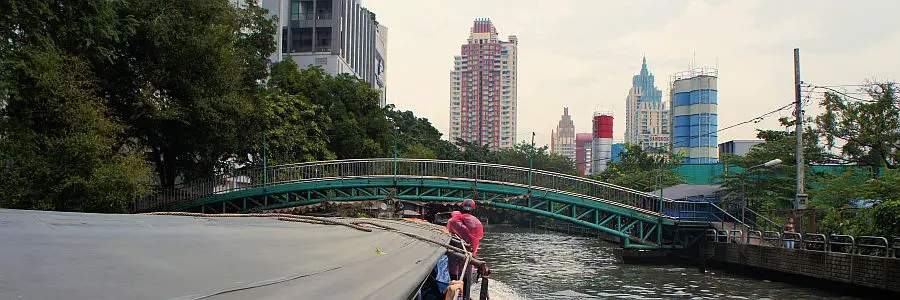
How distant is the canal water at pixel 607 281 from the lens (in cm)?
1925

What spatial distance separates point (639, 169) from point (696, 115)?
20441 millimetres

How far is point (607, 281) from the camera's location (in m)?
22.9

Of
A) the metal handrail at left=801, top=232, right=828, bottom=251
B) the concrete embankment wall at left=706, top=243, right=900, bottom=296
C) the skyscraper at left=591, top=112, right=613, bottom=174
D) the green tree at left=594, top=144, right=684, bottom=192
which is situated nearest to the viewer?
the concrete embankment wall at left=706, top=243, right=900, bottom=296

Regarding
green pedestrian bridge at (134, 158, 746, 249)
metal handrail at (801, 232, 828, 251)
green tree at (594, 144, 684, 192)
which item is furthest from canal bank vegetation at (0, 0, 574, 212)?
green tree at (594, 144, 684, 192)

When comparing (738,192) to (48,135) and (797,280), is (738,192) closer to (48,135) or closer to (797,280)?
(797,280)

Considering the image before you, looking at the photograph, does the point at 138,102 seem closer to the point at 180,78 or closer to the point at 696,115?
the point at 180,78

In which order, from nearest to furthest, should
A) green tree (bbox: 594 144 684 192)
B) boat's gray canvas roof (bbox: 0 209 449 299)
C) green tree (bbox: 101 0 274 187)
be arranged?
boat's gray canvas roof (bbox: 0 209 449 299) < green tree (bbox: 101 0 274 187) < green tree (bbox: 594 144 684 192)

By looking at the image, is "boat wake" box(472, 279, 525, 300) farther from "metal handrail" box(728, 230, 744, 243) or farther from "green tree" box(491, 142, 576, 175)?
"green tree" box(491, 142, 576, 175)

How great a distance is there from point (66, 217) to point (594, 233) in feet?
163

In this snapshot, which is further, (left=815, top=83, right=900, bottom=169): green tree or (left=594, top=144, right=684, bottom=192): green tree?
(left=594, top=144, right=684, bottom=192): green tree

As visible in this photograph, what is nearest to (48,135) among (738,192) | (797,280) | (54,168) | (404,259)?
(54,168)

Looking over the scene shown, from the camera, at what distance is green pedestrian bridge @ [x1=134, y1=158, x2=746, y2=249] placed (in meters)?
29.0

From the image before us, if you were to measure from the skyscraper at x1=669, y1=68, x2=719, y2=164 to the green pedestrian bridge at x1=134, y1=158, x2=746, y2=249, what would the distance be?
41047 mm

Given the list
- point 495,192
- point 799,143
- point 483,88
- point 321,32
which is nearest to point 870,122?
point 799,143
